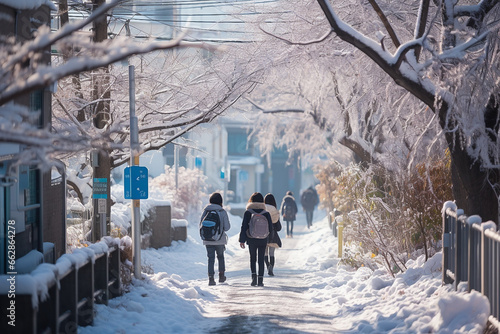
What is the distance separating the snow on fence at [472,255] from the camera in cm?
663

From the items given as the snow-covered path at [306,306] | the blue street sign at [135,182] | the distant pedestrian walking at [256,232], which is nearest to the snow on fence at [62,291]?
the snow-covered path at [306,306]

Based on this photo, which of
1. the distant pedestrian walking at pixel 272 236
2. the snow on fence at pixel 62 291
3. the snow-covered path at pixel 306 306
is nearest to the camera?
the snow on fence at pixel 62 291

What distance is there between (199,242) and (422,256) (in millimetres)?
13611

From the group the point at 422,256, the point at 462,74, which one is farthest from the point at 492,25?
the point at 422,256

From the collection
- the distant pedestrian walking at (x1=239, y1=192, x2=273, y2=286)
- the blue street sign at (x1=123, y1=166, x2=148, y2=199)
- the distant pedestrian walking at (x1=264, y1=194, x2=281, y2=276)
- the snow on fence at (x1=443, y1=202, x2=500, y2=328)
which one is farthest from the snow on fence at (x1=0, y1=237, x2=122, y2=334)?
the distant pedestrian walking at (x1=264, y1=194, x2=281, y2=276)

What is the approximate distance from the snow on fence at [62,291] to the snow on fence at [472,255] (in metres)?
4.22

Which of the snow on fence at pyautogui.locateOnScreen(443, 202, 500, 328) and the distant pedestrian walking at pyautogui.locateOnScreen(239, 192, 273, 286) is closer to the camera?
the snow on fence at pyautogui.locateOnScreen(443, 202, 500, 328)

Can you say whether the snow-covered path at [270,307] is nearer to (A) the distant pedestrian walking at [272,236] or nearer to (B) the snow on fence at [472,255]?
(A) the distant pedestrian walking at [272,236]

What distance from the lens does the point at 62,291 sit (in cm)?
759

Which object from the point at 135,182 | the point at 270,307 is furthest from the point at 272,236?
the point at 270,307

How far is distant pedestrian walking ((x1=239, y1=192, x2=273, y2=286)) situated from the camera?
1323 cm

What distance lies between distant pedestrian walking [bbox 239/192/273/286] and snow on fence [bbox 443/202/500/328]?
4377mm

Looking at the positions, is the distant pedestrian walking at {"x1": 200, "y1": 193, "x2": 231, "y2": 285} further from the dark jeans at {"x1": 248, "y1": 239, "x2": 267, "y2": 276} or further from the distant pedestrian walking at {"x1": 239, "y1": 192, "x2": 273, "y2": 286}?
the dark jeans at {"x1": 248, "y1": 239, "x2": 267, "y2": 276}

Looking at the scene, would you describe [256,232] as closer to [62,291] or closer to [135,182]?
[135,182]
